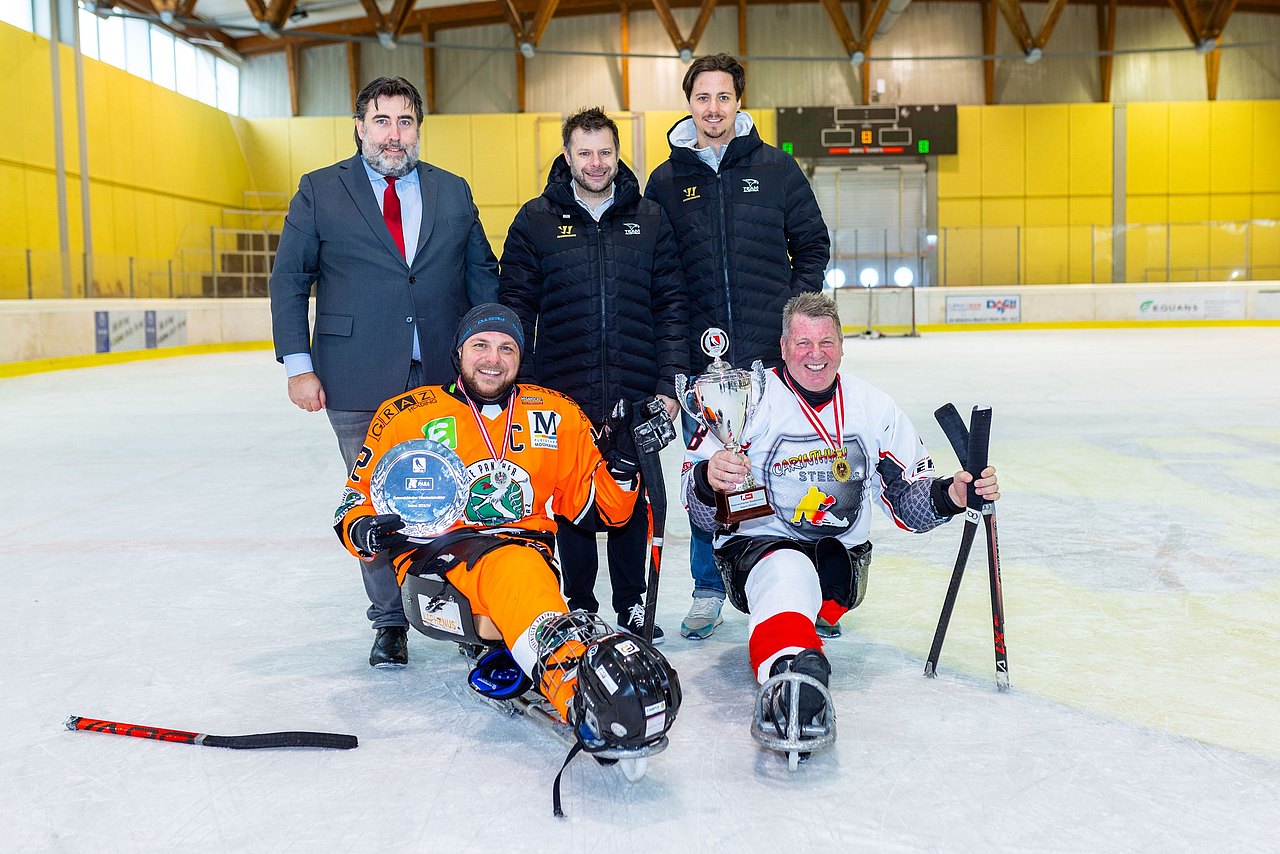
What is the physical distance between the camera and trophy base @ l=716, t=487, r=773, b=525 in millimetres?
2629

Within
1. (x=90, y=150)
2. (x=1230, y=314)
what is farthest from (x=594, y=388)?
(x=1230, y=314)

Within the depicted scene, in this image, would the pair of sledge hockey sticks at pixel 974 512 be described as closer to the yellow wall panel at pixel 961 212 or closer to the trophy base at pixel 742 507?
the trophy base at pixel 742 507

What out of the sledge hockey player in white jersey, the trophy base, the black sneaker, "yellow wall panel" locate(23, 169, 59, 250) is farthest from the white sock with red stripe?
"yellow wall panel" locate(23, 169, 59, 250)

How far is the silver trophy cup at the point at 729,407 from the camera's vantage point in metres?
2.37

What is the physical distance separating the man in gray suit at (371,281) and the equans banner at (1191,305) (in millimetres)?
20456

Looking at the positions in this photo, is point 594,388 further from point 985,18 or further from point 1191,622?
point 985,18

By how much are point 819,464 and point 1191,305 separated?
20653 mm

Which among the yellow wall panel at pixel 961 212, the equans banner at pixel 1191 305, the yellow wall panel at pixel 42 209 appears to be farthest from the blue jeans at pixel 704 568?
the yellow wall panel at pixel 961 212

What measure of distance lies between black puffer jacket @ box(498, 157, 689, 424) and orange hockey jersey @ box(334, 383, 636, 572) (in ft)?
1.24

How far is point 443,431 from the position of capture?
2645mm

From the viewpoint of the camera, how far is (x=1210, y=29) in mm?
22719

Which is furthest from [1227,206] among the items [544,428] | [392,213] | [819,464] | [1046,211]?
[544,428]

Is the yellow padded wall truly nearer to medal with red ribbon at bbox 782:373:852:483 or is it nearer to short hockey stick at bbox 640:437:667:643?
medal with red ribbon at bbox 782:373:852:483

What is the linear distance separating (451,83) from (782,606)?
23707mm
